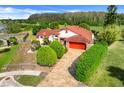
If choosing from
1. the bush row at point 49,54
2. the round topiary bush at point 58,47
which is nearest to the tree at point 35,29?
the bush row at point 49,54

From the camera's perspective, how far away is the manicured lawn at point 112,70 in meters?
15.4

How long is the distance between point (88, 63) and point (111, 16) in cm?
226

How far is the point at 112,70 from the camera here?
1603cm

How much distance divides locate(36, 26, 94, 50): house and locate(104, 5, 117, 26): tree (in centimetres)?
83

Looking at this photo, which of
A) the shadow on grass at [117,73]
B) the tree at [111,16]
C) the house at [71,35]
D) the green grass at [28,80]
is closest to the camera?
the tree at [111,16]

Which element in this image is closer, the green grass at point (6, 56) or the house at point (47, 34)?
the green grass at point (6, 56)

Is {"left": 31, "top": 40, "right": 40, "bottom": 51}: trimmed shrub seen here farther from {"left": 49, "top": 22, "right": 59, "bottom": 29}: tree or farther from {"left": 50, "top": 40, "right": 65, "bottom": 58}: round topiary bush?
{"left": 49, "top": 22, "right": 59, "bottom": 29}: tree

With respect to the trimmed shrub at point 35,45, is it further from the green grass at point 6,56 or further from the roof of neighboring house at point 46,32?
the green grass at point 6,56

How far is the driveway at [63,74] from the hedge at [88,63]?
0.27 metres

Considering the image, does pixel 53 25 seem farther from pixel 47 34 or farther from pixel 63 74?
pixel 63 74

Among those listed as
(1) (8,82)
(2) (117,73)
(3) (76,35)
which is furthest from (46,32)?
(2) (117,73)

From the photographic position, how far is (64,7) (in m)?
14.8
